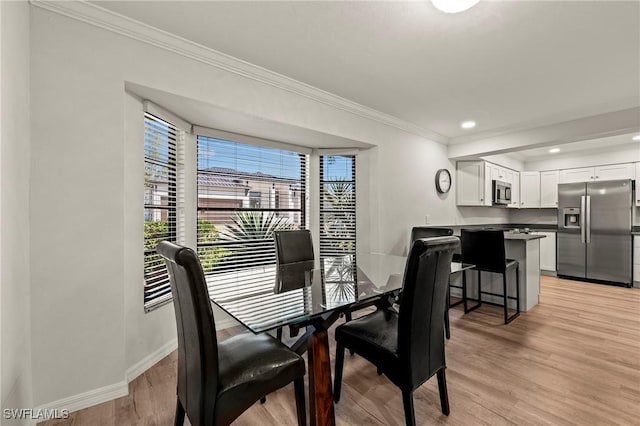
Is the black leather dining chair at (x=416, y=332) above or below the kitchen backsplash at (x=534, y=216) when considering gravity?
below

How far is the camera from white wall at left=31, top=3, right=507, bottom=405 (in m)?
1.63

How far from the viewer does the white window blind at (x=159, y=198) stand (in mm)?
2291

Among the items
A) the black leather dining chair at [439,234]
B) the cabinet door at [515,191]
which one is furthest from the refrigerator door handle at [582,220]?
the black leather dining chair at [439,234]

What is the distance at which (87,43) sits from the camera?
1.75m

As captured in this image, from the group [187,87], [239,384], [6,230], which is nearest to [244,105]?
[187,87]

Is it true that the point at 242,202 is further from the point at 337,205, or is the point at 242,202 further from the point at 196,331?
the point at 196,331

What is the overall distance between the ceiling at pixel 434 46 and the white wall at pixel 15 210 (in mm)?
567

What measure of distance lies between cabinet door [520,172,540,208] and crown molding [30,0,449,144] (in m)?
4.52

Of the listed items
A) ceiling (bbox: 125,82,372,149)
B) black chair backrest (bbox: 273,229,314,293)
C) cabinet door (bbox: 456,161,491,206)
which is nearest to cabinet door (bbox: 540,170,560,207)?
cabinet door (bbox: 456,161,491,206)

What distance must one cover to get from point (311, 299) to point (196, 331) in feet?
2.18

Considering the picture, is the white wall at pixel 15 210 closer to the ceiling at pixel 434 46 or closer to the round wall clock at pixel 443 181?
the ceiling at pixel 434 46

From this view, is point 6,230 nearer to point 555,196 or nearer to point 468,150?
point 468,150

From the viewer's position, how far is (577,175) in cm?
539

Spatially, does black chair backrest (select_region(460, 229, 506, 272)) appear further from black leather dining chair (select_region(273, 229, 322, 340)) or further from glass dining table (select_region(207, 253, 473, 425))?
black leather dining chair (select_region(273, 229, 322, 340))
